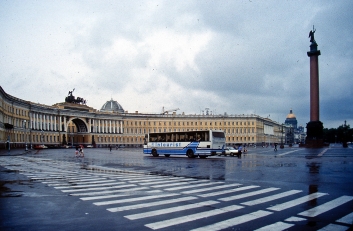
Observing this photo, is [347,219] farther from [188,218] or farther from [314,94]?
[314,94]

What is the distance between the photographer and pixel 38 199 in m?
11.5

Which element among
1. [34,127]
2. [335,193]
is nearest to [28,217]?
[335,193]

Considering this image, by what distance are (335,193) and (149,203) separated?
6742 mm

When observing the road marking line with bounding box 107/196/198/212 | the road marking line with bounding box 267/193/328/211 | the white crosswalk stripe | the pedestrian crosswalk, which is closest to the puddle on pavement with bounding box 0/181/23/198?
the pedestrian crosswalk

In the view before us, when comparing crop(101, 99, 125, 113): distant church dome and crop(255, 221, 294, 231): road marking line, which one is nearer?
crop(255, 221, 294, 231): road marking line

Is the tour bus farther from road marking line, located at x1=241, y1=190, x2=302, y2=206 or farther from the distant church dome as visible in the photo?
the distant church dome

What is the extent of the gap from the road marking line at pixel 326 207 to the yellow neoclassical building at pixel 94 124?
76728mm

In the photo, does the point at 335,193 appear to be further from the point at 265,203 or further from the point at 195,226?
the point at 195,226

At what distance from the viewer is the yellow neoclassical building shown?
9225cm

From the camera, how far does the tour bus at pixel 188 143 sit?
3884 centimetres

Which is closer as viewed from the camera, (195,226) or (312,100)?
(195,226)

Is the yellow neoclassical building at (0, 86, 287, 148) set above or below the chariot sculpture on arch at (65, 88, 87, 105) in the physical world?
below

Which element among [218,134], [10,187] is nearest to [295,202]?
[10,187]

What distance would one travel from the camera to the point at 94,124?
137 meters
